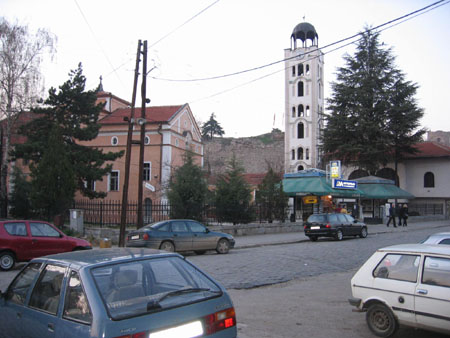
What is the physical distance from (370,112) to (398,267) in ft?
158

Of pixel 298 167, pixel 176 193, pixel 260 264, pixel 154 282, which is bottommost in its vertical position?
pixel 260 264

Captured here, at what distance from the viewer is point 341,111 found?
173 feet

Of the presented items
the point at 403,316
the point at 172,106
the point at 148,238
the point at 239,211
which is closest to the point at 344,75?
the point at 172,106

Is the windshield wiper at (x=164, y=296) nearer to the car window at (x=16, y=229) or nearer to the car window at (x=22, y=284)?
the car window at (x=22, y=284)

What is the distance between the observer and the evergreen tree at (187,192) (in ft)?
76.3

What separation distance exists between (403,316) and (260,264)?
8262 millimetres

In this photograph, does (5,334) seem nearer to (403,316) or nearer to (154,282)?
(154,282)

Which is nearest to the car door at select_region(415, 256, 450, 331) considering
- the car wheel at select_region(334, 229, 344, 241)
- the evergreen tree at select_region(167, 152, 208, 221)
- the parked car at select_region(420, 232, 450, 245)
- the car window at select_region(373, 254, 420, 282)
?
the car window at select_region(373, 254, 420, 282)

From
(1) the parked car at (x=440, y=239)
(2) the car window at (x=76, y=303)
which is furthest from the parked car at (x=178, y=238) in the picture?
(2) the car window at (x=76, y=303)

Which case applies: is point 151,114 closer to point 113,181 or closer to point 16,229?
point 113,181

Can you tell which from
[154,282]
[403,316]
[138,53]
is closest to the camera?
[154,282]

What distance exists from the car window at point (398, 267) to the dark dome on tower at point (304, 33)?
6727 centimetres

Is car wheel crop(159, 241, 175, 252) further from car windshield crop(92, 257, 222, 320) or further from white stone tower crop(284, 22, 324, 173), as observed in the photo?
white stone tower crop(284, 22, 324, 173)

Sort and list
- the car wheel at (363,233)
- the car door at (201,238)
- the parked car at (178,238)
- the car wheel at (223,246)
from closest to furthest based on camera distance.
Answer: the parked car at (178,238) < the car door at (201,238) < the car wheel at (223,246) < the car wheel at (363,233)
